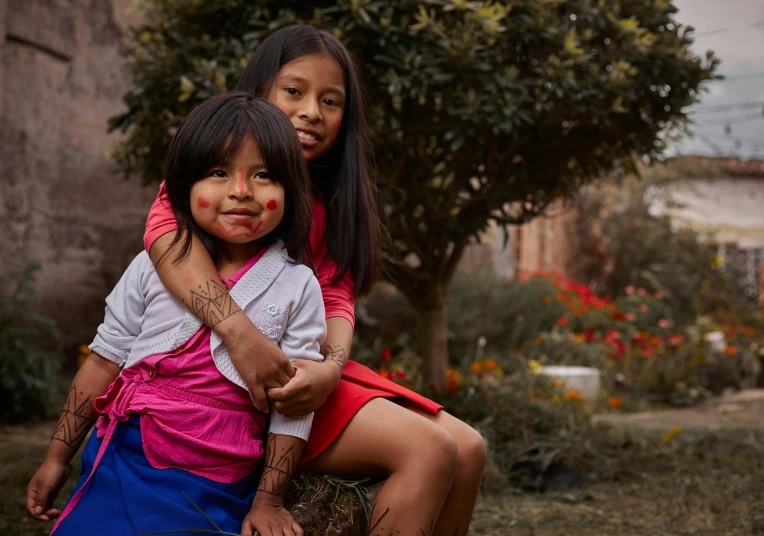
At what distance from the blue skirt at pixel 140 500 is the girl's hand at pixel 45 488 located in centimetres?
9

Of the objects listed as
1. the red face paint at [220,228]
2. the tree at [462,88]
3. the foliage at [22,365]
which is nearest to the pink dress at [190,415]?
the red face paint at [220,228]

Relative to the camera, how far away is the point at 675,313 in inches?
348

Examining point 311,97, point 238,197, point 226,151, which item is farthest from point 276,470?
point 311,97

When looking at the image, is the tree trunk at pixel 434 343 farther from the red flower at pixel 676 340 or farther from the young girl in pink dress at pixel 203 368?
the red flower at pixel 676 340

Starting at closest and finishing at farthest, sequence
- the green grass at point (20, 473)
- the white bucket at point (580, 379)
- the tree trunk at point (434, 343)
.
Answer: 1. the green grass at point (20, 473)
2. the tree trunk at point (434, 343)
3. the white bucket at point (580, 379)

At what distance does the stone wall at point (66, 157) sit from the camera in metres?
5.05

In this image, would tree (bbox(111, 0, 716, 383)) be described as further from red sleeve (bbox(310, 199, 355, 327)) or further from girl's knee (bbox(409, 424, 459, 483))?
girl's knee (bbox(409, 424, 459, 483))

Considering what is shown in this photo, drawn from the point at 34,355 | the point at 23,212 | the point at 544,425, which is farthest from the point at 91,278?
the point at 544,425

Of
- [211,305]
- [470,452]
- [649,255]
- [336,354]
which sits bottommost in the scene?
[470,452]

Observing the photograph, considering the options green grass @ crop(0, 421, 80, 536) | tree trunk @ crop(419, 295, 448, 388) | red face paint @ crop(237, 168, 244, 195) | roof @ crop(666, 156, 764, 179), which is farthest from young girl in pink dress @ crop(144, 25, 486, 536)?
roof @ crop(666, 156, 764, 179)

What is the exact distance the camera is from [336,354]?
1784mm

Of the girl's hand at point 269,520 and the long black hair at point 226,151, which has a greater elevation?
the long black hair at point 226,151

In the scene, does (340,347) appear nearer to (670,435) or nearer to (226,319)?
(226,319)

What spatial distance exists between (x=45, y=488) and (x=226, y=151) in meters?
0.82
